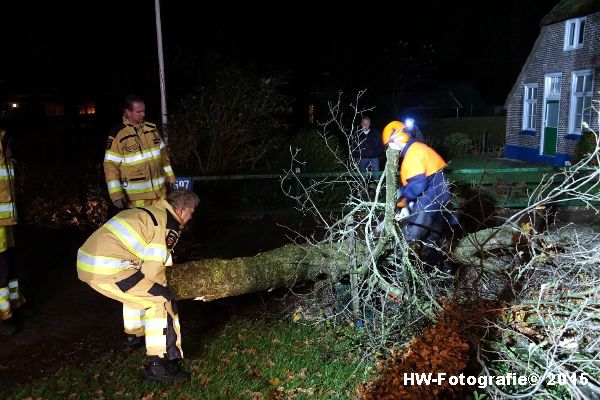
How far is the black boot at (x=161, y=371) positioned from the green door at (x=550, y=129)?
655 inches

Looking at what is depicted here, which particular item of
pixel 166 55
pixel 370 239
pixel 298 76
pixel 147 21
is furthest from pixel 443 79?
pixel 370 239

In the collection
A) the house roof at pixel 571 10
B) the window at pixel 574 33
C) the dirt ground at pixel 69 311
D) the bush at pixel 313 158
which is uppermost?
the house roof at pixel 571 10

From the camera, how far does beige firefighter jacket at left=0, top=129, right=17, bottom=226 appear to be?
16.0ft

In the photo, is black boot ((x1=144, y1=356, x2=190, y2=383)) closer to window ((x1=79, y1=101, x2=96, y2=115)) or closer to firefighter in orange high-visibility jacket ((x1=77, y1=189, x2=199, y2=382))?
firefighter in orange high-visibility jacket ((x1=77, y1=189, x2=199, y2=382))

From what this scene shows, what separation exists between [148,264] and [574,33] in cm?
1725

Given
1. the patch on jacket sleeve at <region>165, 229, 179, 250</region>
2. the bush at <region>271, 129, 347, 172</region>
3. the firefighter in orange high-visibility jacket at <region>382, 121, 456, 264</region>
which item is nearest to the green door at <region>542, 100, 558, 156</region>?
the bush at <region>271, 129, 347, 172</region>

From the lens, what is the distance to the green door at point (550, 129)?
58.8ft

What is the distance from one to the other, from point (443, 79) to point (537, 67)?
91.6ft

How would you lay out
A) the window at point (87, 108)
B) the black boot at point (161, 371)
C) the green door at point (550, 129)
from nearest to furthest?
the black boot at point (161, 371), the green door at point (550, 129), the window at point (87, 108)

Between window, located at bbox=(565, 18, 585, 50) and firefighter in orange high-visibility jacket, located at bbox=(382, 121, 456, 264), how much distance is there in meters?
14.0

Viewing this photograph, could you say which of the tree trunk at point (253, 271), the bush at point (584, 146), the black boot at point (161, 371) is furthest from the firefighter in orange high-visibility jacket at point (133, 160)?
the bush at point (584, 146)

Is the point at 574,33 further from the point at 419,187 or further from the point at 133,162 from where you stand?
the point at 133,162

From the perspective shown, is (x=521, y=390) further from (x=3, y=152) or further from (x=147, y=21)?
(x=147, y=21)

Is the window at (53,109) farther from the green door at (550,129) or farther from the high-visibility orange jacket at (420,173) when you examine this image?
the high-visibility orange jacket at (420,173)
